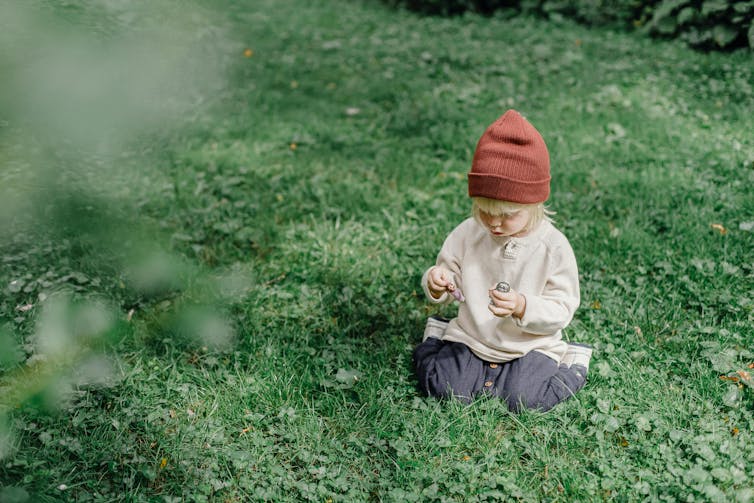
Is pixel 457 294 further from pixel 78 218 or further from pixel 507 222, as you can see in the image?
pixel 78 218

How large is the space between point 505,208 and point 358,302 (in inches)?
47.1

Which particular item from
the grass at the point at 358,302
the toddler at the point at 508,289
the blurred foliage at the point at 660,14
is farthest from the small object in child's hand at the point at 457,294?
the blurred foliage at the point at 660,14

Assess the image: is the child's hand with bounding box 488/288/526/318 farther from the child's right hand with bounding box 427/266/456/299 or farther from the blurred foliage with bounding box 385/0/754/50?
the blurred foliage with bounding box 385/0/754/50

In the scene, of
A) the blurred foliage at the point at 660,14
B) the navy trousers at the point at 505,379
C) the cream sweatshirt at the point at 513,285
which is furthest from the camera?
the blurred foliage at the point at 660,14

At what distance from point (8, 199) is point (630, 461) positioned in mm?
3064

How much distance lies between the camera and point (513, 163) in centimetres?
237

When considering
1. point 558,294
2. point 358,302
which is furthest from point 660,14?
point 558,294

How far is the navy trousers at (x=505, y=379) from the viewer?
2.68m

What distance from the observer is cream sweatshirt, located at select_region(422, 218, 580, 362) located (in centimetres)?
258

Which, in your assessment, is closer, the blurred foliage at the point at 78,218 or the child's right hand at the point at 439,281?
the child's right hand at the point at 439,281

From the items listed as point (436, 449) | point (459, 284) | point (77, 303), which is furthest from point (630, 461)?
point (77, 303)

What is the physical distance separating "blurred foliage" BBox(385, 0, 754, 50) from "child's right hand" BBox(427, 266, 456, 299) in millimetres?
4934

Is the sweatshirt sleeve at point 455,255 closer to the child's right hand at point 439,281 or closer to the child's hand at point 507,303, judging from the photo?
the child's right hand at point 439,281

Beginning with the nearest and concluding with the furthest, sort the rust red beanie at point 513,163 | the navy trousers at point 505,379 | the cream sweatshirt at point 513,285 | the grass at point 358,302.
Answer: the rust red beanie at point 513,163
the grass at point 358,302
the cream sweatshirt at point 513,285
the navy trousers at point 505,379
